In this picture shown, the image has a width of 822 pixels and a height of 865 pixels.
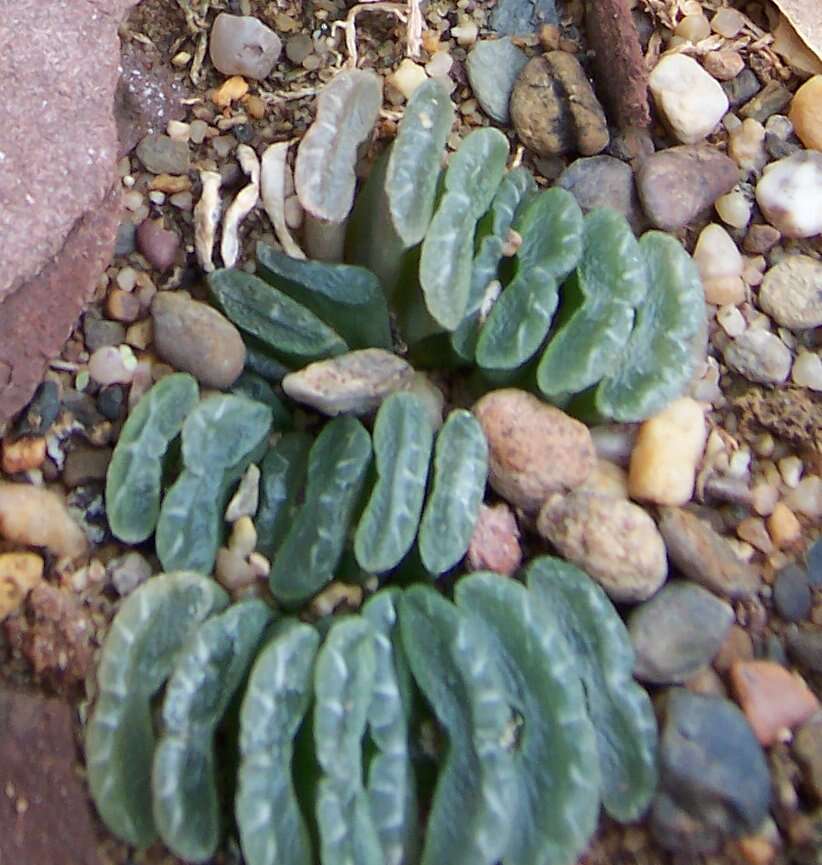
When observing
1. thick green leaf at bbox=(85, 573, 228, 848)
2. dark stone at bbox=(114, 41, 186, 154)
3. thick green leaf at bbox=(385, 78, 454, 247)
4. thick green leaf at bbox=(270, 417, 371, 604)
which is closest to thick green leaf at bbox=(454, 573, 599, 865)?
thick green leaf at bbox=(270, 417, 371, 604)

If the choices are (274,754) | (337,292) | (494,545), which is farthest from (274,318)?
(274,754)

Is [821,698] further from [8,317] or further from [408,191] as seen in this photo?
[8,317]

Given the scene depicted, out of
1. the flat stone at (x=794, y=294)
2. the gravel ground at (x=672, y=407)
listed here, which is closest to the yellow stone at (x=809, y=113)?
the gravel ground at (x=672, y=407)

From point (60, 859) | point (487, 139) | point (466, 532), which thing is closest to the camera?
point (60, 859)

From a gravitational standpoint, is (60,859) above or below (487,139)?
below

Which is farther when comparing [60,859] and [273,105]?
[273,105]

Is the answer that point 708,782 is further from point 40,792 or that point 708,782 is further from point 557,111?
point 557,111

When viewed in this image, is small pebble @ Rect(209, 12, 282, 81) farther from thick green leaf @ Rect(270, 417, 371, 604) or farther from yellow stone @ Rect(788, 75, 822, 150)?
yellow stone @ Rect(788, 75, 822, 150)

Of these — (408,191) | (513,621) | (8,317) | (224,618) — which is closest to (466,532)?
(513,621)
